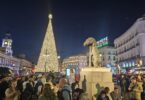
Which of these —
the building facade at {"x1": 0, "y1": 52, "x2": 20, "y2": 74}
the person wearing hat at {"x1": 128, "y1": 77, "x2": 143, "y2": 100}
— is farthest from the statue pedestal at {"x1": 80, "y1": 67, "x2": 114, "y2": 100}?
the building facade at {"x1": 0, "y1": 52, "x2": 20, "y2": 74}

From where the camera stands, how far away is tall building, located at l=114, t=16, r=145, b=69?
61.5 meters

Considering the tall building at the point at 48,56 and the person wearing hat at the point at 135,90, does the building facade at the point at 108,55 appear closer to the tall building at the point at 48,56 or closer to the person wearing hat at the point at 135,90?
the tall building at the point at 48,56

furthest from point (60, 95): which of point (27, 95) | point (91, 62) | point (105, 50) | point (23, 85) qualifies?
point (105, 50)

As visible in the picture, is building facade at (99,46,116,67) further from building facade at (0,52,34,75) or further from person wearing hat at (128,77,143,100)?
person wearing hat at (128,77,143,100)

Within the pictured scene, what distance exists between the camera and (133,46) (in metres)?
69.3

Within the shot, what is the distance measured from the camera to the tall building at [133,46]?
61.5 metres

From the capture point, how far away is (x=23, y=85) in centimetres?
1217

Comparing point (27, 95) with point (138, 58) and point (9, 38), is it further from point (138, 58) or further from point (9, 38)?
point (9, 38)

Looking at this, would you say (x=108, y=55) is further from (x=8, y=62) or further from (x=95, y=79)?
(x=95, y=79)

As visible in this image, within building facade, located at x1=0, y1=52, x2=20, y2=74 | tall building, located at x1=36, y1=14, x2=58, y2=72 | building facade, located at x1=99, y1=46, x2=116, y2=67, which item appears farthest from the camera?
building facade, located at x1=0, y1=52, x2=20, y2=74

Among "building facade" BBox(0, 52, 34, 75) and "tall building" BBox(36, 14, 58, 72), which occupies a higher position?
"building facade" BBox(0, 52, 34, 75)

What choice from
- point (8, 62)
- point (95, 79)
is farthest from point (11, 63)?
point (95, 79)

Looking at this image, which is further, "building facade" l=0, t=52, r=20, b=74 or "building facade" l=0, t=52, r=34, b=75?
"building facade" l=0, t=52, r=20, b=74

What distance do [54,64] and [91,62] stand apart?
3012cm
